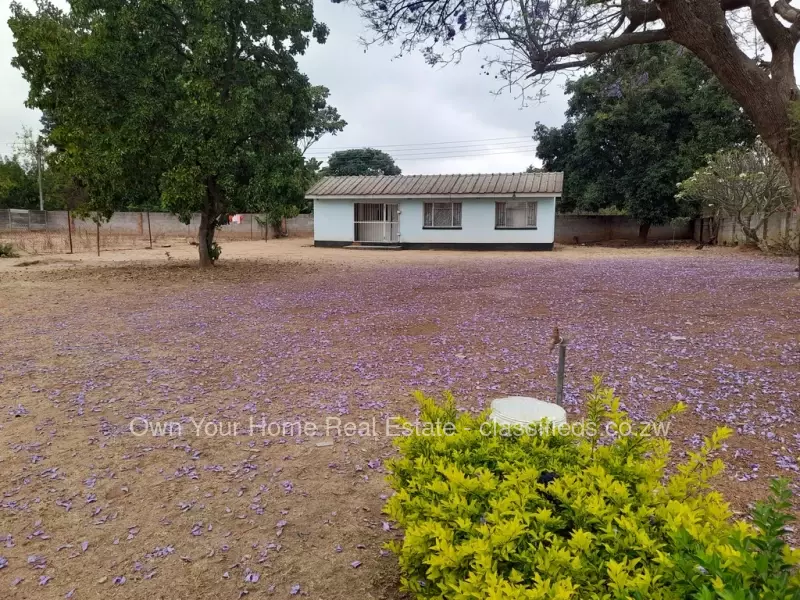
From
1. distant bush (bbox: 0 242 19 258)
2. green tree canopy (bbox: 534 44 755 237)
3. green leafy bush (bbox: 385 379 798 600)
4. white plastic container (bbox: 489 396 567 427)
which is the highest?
green tree canopy (bbox: 534 44 755 237)

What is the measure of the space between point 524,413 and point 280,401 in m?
2.35

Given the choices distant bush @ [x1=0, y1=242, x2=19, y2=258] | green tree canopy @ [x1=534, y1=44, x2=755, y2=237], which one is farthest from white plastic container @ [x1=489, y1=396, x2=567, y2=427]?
green tree canopy @ [x1=534, y1=44, x2=755, y2=237]

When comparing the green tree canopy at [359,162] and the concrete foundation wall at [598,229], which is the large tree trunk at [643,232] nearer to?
the concrete foundation wall at [598,229]

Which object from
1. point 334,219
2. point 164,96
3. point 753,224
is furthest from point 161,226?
point 753,224

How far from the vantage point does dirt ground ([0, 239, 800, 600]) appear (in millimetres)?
2238

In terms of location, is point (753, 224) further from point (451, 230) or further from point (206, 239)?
point (206, 239)

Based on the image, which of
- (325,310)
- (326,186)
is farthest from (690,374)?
(326,186)

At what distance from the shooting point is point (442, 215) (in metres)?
23.0

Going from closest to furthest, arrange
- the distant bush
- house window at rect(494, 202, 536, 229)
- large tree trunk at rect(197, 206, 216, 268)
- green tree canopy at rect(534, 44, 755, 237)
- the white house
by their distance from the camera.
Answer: large tree trunk at rect(197, 206, 216, 268) < the distant bush < the white house < house window at rect(494, 202, 536, 229) < green tree canopy at rect(534, 44, 755, 237)

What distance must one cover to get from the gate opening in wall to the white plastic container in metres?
21.5

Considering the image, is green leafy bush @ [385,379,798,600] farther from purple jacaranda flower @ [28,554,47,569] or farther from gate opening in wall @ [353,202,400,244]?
gate opening in wall @ [353,202,400,244]

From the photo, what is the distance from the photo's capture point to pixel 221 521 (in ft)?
8.12

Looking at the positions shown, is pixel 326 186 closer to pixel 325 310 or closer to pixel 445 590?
pixel 325 310

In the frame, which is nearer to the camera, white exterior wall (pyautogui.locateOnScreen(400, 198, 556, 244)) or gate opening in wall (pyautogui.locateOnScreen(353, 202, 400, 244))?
white exterior wall (pyautogui.locateOnScreen(400, 198, 556, 244))
